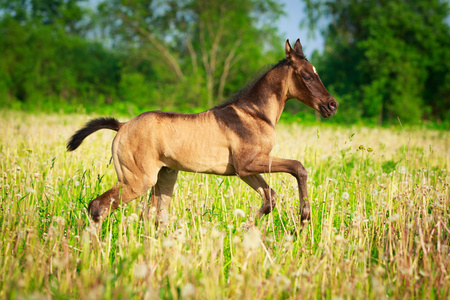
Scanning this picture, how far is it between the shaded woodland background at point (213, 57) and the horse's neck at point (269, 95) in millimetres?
16342

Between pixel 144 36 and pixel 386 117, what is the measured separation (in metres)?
23.3

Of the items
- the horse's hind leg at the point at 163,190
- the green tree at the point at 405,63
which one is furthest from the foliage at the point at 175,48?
the horse's hind leg at the point at 163,190

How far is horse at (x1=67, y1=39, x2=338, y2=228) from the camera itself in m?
4.42

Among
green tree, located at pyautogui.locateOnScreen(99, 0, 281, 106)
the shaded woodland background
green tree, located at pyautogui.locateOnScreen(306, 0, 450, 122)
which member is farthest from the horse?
green tree, located at pyautogui.locateOnScreen(99, 0, 281, 106)

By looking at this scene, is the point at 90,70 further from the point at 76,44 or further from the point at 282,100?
the point at 282,100

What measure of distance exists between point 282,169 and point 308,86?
1.11 metres

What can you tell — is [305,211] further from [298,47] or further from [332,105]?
[298,47]

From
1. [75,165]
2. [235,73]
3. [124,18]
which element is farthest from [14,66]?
[75,165]

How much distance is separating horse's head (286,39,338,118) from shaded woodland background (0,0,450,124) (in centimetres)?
1660

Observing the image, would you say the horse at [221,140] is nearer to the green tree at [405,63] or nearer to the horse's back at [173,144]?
the horse's back at [173,144]

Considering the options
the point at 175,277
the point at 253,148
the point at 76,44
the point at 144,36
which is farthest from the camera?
the point at 144,36

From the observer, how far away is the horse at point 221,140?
174 inches

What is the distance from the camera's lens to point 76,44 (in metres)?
35.8

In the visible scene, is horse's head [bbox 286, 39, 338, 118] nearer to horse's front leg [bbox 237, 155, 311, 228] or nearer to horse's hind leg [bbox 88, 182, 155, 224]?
horse's front leg [bbox 237, 155, 311, 228]
